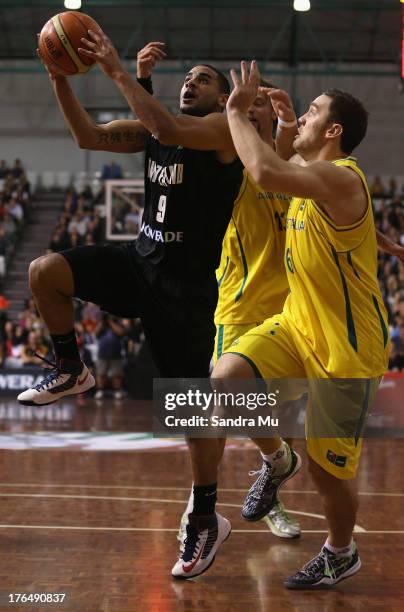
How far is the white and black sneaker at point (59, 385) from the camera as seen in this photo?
4.61 metres

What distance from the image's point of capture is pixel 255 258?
5672 mm

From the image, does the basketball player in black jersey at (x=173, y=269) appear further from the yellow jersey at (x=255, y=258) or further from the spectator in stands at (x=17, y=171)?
the spectator in stands at (x=17, y=171)

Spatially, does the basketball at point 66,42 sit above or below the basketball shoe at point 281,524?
above

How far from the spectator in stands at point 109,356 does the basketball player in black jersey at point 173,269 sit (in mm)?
9388

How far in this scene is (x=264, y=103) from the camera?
18.7 feet

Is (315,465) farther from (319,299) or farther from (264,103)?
(264,103)

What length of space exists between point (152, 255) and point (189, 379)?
660 mm

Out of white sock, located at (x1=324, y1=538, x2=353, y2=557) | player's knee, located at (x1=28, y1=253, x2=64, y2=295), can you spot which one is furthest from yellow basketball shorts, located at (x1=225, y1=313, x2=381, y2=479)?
player's knee, located at (x1=28, y1=253, x2=64, y2=295)

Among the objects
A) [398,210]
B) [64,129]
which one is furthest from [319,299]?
[64,129]

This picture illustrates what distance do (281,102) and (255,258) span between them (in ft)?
3.81

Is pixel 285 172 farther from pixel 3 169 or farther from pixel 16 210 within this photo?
pixel 3 169

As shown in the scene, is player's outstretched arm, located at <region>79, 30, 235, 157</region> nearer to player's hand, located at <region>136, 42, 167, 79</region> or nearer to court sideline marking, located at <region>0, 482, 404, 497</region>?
player's hand, located at <region>136, 42, 167, 79</region>

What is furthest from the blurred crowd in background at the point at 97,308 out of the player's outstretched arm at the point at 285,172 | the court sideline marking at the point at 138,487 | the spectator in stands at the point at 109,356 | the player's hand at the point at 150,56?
the player's outstretched arm at the point at 285,172

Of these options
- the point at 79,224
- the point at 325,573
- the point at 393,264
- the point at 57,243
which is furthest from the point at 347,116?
the point at 79,224
